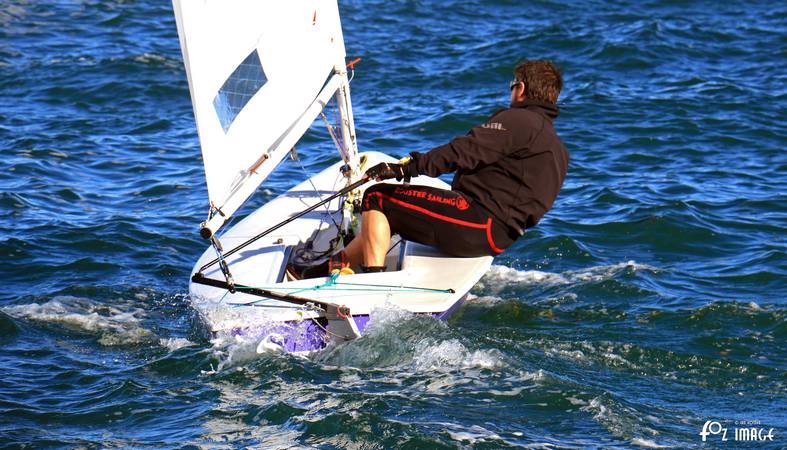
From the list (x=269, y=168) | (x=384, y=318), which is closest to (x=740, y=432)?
(x=384, y=318)

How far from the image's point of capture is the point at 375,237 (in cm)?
573

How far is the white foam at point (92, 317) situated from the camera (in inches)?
232

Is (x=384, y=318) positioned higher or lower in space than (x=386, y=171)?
lower

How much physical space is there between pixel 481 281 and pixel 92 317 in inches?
99.4

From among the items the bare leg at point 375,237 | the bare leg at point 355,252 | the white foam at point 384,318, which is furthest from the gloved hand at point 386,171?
the white foam at point 384,318

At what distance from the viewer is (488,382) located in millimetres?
5012

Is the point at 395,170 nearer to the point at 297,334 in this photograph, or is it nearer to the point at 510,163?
the point at 510,163

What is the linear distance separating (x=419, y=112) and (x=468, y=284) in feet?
17.6

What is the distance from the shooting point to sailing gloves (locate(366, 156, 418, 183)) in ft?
18.3

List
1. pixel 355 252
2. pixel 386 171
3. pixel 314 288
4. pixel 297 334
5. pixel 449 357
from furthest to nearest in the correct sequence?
pixel 355 252
pixel 386 171
pixel 314 288
pixel 297 334
pixel 449 357

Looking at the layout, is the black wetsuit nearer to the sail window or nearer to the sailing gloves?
the sailing gloves

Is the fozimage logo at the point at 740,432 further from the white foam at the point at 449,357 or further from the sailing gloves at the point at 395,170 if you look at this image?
the sailing gloves at the point at 395,170

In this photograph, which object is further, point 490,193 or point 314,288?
point 490,193

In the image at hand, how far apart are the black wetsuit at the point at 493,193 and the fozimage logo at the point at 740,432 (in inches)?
61.8
